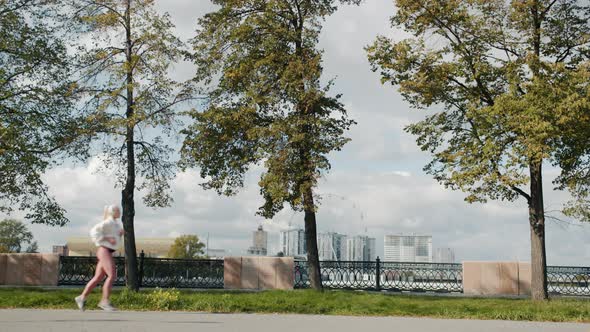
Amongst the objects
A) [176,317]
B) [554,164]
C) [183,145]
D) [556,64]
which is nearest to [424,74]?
[556,64]

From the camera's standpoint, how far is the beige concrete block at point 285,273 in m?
27.0

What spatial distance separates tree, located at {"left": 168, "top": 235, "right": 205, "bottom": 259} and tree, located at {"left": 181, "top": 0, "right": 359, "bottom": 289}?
77.1 m

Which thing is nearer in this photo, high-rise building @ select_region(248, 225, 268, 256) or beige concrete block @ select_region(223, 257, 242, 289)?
beige concrete block @ select_region(223, 257, 242, 289)

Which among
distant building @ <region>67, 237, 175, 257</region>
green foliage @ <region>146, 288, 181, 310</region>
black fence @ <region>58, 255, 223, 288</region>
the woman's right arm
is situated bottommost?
green foliage @ <region>146, 288, 181, 310</region>

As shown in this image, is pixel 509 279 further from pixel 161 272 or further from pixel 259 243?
pixel 259 243

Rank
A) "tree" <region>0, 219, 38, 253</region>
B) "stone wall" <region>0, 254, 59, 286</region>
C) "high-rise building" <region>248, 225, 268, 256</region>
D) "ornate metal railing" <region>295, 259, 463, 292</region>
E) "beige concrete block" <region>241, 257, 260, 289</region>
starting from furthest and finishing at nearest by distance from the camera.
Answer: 1. "high-rise building" <region>248, 225, 268, 256</region>
2. "tree" <region>0, 219, 38, 253</region>
3. "ornate metal railing" <region>295, 259, 463, 292</region>
4. "stone wall" <region>0, 254, 59, 286</region>
5. "beige concrete block" <region>241, 257, 260, 289</region>

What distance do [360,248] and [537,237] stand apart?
6316 inches

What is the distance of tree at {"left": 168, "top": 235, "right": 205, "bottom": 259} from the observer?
99581 mm

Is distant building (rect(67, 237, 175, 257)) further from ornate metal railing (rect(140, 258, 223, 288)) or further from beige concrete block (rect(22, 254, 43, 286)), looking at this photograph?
ornate metal railing (rect(140, 258, 223, 288))

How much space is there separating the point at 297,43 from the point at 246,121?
3.49 meters

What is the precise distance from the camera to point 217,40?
2406 centimetres

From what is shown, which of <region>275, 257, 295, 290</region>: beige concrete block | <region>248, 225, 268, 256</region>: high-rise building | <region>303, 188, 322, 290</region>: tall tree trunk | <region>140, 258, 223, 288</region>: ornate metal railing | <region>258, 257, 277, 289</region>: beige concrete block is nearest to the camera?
<region>303, 188, 322, 290</region>: tall tree trunk

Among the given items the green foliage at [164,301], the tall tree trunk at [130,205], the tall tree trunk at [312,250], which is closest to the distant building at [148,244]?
the tall tree trunk at [130,205]

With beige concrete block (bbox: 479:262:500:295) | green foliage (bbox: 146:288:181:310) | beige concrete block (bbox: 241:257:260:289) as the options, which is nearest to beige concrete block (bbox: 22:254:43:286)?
beige concrete block (bbox: 241:257:260:289)
